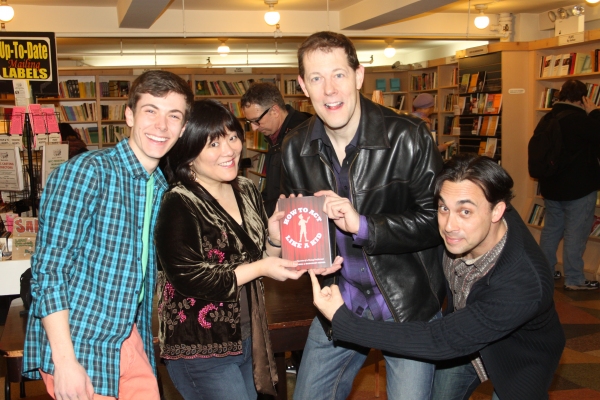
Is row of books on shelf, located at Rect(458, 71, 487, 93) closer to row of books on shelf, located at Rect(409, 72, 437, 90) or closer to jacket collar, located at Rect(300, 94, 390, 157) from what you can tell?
row of books on shelf, located at Rect(409, 72, 437, 90)

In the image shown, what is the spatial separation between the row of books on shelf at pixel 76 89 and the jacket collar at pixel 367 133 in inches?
338

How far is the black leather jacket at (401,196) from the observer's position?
1.88 metres

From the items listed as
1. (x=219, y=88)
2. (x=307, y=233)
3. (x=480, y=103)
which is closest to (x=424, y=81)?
(x=480, y=103)

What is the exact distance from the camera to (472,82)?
8000 millimetres

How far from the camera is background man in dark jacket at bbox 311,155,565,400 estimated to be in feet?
5.60

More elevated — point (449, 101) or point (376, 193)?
point (449, 101)

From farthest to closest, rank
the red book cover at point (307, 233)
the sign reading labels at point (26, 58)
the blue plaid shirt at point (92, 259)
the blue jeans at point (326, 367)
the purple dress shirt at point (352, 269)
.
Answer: the sign reading labels at point (26, 58) < the blue jeans at point (326, 367) < the purple dress shirt at point (352, 269) < the red book cover at point (307, 233) < the blue plaid shirt at point (92, 259)

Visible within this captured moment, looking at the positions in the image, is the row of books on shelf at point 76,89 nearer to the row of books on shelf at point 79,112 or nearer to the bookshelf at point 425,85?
the row of books on shelf at point 79,112

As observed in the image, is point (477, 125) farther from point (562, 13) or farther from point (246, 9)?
point (246, 9)

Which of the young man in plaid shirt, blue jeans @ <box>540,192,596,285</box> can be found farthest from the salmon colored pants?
blue jeans @ <box>540,192,596,285</box>

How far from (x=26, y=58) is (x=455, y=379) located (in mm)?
4085

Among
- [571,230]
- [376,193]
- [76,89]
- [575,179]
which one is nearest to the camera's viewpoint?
[376,193]

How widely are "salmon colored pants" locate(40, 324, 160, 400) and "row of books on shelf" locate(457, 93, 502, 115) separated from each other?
6.47m

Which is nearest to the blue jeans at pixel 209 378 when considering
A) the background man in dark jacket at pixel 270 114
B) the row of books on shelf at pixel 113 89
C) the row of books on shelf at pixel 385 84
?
the background man in dark jacket at pixel 270 114
